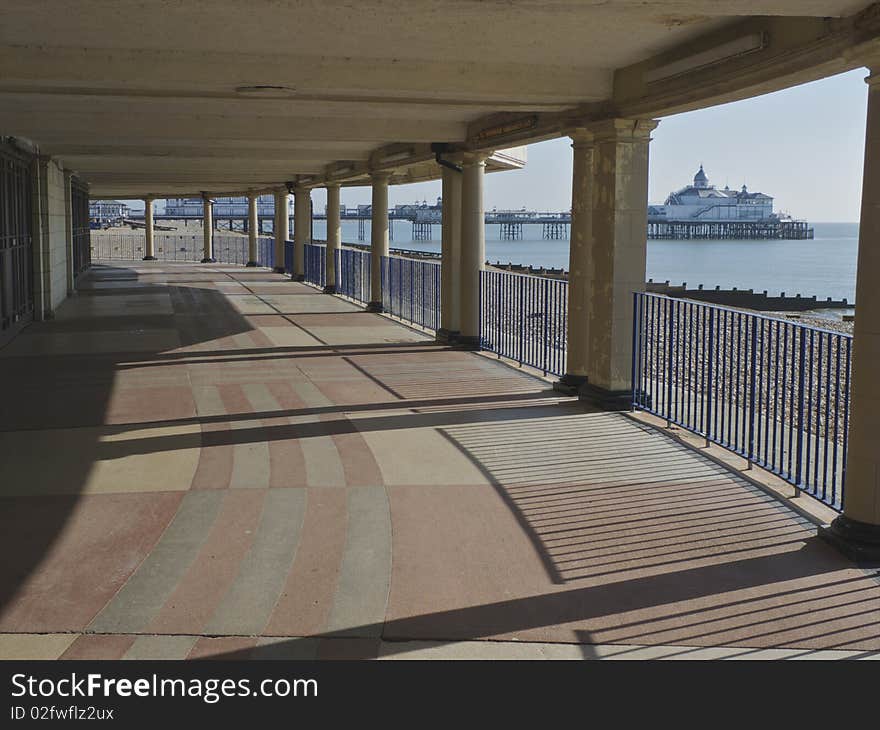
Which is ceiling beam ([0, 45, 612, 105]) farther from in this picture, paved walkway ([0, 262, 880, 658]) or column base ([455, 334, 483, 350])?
column base ([455, 334, 483, 350])

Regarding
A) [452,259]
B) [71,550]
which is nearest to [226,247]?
[452,259]

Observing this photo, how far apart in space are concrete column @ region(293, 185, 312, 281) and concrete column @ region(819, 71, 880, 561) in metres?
27.2

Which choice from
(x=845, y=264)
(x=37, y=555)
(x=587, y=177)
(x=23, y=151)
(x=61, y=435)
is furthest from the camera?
(x=845, y=264)

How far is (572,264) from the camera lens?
12375mm

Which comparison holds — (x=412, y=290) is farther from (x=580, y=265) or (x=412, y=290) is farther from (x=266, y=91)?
(x=266, y=91)

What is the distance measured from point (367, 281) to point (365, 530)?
68.7 feet

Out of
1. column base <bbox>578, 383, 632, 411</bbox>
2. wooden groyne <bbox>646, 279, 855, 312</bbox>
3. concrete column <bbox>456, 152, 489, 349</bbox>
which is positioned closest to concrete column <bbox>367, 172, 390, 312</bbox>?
concrete column <bbox>456, 152, 489, 349</bbox>

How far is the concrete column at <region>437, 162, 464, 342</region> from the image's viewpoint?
1700 centimetres

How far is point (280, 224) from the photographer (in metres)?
38.7

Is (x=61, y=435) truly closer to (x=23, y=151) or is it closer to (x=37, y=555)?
(x=37, y=555)

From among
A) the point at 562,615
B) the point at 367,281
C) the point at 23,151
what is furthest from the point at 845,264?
the point at 562,615

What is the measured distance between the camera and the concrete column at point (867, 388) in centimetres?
637

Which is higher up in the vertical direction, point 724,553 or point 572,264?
point 572,264

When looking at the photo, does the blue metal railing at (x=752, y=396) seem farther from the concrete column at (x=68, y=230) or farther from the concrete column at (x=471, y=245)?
the concrete column at (x=68, y=230)
